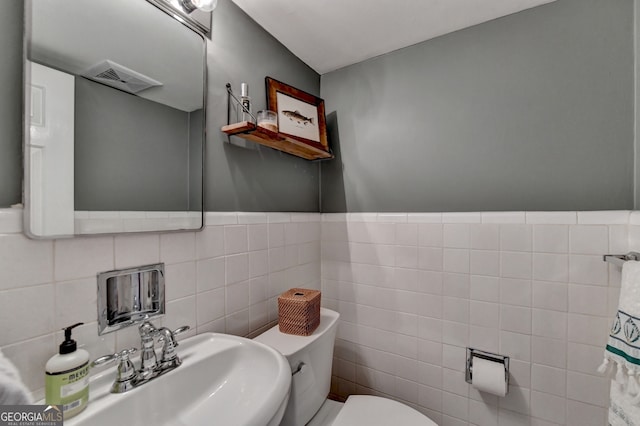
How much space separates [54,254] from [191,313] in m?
0.44

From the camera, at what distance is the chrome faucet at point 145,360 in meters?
0.69

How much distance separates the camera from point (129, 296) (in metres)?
0.79

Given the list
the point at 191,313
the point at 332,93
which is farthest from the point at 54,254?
the point at 332,93

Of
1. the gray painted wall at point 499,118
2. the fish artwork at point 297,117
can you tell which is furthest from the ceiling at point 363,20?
the fish artwork at point 297,117

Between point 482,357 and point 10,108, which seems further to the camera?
point 482,357

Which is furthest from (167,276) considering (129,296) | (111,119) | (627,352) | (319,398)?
(627,352)

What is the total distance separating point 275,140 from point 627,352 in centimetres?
141

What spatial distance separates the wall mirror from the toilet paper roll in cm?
134

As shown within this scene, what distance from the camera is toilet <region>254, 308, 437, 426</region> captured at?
39.4 inches

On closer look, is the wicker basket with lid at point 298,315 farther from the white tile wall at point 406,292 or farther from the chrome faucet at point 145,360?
the chrome faucet at point 145,360

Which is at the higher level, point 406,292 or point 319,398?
point 406,292

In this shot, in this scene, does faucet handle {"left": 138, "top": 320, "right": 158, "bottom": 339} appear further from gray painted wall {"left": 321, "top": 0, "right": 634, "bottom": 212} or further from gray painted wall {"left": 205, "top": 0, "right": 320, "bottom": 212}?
gray painted wall {"left": 321, "top": 0, "right": 634, "bottom": 212}

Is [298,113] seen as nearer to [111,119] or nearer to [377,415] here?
[111,119]

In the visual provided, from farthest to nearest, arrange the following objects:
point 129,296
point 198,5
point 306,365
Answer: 1. point 306,365
2. point 198,5
3. point 129,296
